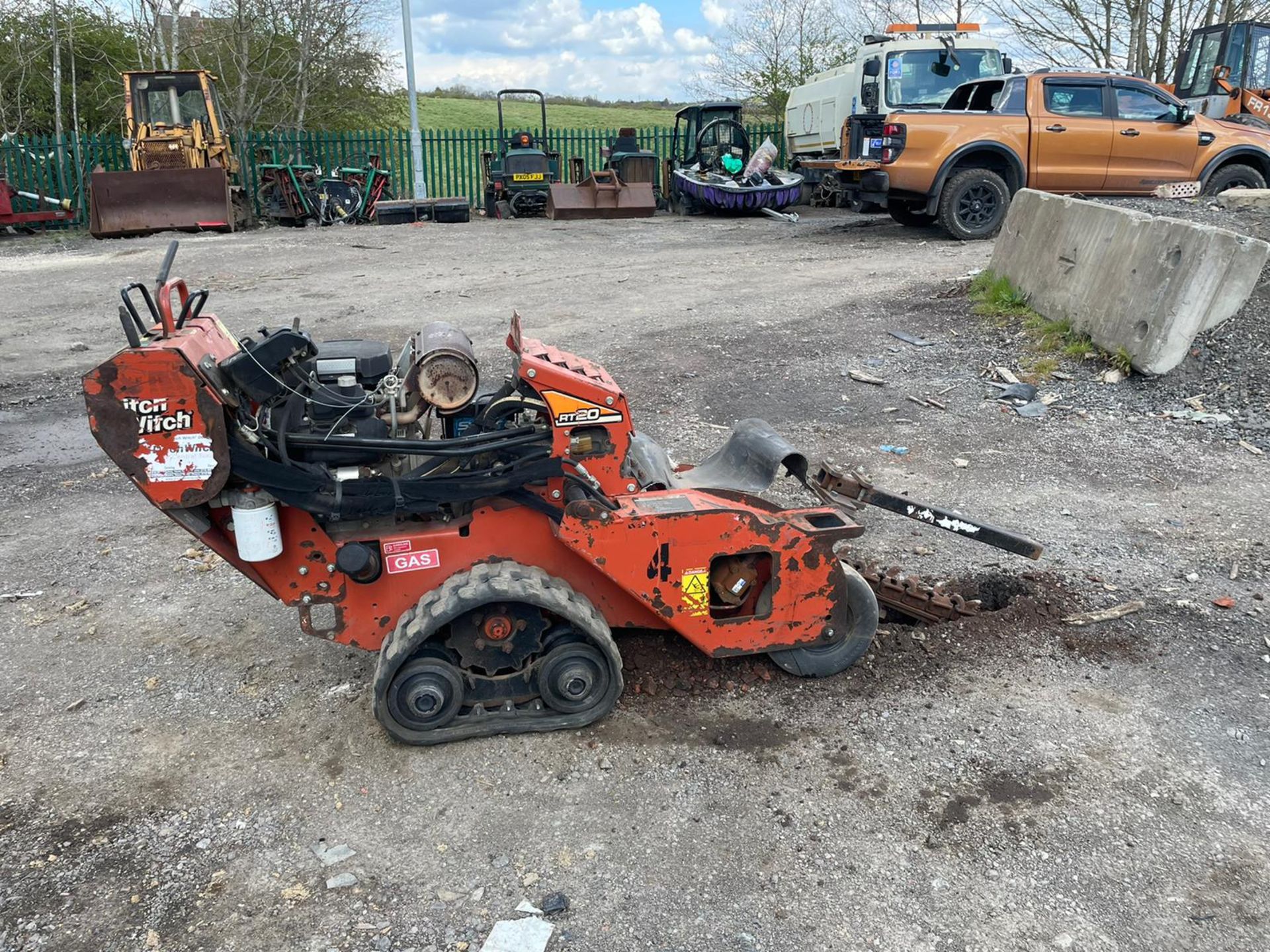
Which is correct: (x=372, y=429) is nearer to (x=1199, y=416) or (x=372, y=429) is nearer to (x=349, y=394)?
(x=349, y=394)

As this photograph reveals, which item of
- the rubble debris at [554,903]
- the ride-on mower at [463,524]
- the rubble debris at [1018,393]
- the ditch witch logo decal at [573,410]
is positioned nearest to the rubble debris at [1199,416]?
the rubble debris at [1018,393]

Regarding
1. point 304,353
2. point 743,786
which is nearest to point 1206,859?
point 743,786

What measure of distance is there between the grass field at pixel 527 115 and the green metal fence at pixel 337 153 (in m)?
15.9

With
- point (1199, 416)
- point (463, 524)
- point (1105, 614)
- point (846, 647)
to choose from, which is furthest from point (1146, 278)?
point (463, 524)

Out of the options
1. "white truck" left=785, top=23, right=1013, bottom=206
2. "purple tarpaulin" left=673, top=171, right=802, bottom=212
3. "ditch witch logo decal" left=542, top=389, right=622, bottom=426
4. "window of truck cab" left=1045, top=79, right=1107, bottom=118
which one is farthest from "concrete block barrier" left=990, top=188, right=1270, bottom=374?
"purple tarpaulin" left=673, top=171, right=802, bottom=212

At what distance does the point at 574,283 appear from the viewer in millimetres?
11398

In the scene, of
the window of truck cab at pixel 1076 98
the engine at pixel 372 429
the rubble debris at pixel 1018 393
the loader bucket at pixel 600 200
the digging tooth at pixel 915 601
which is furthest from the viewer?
the loader bucket at pixel 600 200

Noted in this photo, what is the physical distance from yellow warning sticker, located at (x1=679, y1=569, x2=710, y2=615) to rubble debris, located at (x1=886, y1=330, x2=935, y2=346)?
5.52 meters

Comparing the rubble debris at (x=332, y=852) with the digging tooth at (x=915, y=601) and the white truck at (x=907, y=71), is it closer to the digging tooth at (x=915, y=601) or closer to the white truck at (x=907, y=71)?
the digging tooth at (x=915, y=601)

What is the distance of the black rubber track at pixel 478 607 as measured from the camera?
312 cm

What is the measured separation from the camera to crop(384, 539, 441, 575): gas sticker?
3.30 meters

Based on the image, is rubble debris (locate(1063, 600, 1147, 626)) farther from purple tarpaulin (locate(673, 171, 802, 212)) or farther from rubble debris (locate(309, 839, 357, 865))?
purple tarpaulin (locate(673, 171, 802, 212))

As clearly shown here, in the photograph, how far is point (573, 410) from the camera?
10.7 feet

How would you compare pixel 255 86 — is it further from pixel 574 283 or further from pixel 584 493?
pixel 584 493
